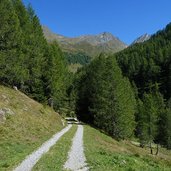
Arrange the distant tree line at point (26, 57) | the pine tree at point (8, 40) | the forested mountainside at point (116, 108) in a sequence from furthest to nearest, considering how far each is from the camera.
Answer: the forested mountainside at point (116, 108) → the distant tree line at point (26, 57) → the pine tree at point (8, 40)

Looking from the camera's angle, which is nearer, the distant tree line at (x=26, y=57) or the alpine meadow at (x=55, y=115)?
the alpine meadow at (x=55, y=115)

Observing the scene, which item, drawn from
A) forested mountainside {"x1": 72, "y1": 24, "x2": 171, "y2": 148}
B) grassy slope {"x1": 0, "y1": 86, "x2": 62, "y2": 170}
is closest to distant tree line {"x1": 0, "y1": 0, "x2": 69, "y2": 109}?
grassy slope {"x1": 0, "y1": 86, "x2": 62, "y2": 170}

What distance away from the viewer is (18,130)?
35344 mm

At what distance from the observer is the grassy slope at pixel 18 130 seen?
23.8 metres

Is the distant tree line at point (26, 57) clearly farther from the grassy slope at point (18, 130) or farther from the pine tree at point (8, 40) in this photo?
the grassy slope at point (18, 130)

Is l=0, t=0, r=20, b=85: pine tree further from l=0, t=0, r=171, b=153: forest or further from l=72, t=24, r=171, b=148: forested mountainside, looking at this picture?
l=72, t=24, r=171, b=148: forested mountainside

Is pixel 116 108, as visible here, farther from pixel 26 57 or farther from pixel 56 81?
pixel 26 57

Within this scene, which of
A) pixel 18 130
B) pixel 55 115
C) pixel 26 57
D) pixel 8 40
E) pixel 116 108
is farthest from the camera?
pixel 116 108

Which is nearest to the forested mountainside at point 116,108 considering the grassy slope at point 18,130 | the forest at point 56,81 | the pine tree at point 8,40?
the forest at point 56,81

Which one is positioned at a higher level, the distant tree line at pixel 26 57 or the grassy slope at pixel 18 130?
the distant tree line at pixel 26 57

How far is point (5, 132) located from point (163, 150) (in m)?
61.5

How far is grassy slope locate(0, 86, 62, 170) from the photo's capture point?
23766 mm

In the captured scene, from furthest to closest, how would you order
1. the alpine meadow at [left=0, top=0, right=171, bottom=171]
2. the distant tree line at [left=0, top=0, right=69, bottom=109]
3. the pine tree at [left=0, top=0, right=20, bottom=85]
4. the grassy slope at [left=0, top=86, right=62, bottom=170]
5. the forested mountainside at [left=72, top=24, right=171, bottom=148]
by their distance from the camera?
the forested mountainside at [left=72, top=24, right=171, bottom=148] → the distant tree line at [left=0, top=0, right=69, bottom=109] → the pine tree at [left=0, top=0, right=20, bottom=85] → the grassy slope at [left=0, top=86, right=62, bottom=170] → the alpine meadow at [left=0, top=0, right=171, bottom=171]

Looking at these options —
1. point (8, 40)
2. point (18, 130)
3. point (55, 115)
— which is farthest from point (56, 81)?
point (18, 130)
